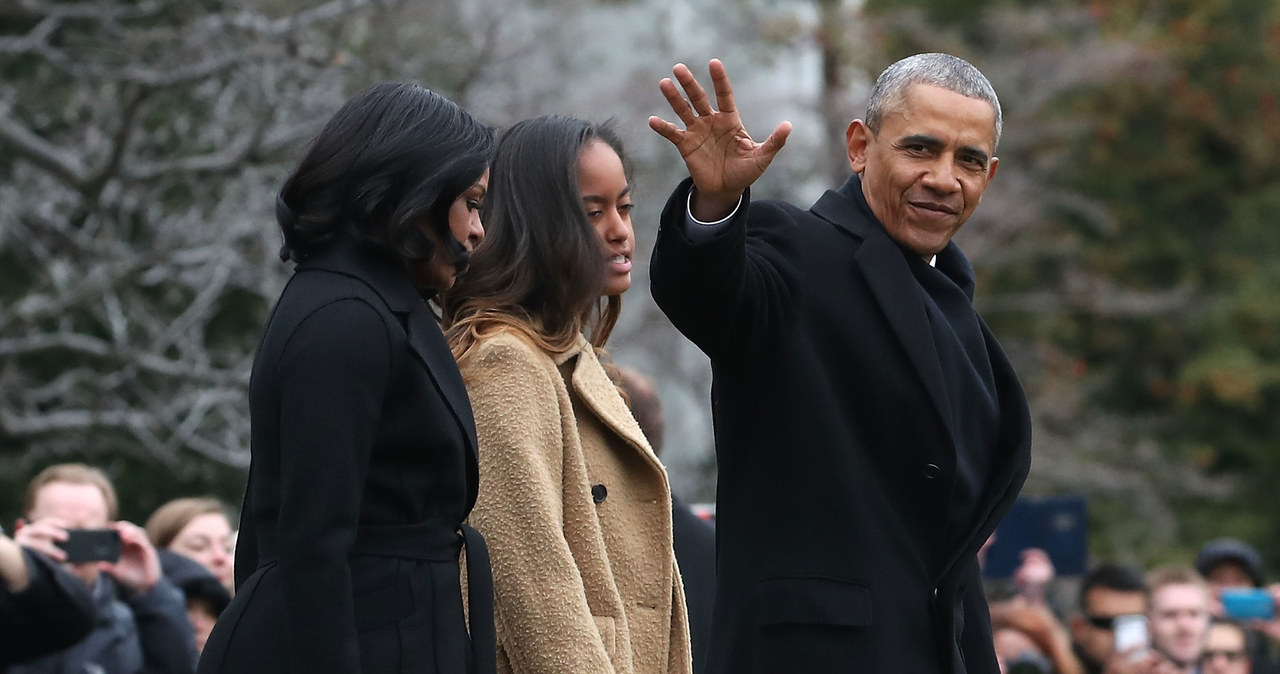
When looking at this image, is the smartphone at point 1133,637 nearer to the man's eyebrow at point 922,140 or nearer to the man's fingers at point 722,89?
the man's eyebrow at point 922,140

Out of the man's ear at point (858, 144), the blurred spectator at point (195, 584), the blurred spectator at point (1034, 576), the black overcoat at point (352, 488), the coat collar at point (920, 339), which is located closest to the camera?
the black overcoat at point (352, 488)

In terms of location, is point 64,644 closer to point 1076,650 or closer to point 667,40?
point 1076,650

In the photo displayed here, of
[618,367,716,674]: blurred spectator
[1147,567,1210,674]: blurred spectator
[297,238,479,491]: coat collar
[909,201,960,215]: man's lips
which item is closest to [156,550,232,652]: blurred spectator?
[618,367,716,674]: blurred spectator

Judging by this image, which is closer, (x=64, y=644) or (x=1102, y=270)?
(x=64, y=644)

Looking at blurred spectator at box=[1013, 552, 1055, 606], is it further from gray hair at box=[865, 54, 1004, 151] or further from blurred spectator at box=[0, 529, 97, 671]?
gray hair at box=[865, 54, 1004, 151]

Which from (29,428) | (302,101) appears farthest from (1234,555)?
(29,428)

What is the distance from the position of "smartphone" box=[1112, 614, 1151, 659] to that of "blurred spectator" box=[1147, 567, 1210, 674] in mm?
346

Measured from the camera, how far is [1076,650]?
8.62m


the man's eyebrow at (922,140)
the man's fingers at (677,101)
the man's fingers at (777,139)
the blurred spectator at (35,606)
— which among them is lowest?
the blurred spectator at (35,606)

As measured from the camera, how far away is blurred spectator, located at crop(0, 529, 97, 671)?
15.3 feet

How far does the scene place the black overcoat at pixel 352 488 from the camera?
301 centimetres

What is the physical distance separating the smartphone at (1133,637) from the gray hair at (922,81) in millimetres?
4012

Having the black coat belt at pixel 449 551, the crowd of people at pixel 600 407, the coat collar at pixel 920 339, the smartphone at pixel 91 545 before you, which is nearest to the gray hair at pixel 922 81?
the crowd of people at pixel 600 407

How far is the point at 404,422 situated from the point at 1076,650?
6009mm
